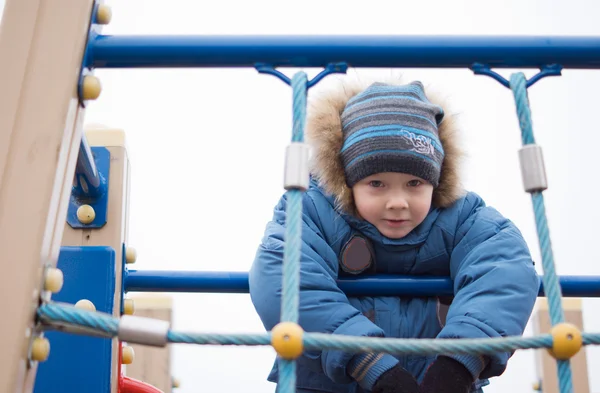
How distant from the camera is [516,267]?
111 centimetres

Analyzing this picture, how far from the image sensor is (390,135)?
1.18 metres

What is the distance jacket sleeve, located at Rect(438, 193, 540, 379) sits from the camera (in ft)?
3.39

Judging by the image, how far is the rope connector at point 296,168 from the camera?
74 centimetres

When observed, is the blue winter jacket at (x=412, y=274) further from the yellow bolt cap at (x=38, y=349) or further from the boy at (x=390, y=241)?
the yellow bolt cap at (x=38, y=349)

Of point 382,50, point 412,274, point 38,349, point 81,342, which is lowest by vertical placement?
point 38,349

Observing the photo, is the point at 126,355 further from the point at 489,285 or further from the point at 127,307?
the point at 489,285

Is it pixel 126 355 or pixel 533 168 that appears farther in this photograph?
pixel 126 355

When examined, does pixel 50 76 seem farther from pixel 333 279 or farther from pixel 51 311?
pixel 333 279

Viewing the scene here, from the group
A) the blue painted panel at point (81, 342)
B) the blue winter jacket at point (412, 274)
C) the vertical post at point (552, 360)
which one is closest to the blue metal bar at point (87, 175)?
the blue painted panel at point (81, 342)

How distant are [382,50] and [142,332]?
0.44m

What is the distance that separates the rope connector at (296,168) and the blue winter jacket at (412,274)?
37 cm

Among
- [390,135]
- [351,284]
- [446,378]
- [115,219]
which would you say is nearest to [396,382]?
[446,378]

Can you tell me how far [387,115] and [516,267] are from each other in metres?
0.33

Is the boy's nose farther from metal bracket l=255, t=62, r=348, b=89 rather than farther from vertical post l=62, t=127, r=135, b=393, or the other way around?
vertical post l=62, t=127, r=135, b=393
